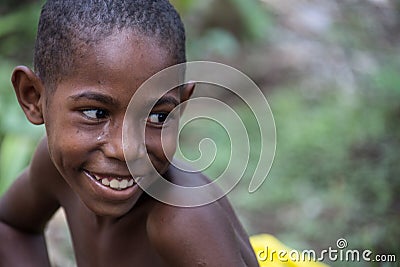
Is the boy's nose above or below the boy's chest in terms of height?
above

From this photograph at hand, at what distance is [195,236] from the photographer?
4.48 feet

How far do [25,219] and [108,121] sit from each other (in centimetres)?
72

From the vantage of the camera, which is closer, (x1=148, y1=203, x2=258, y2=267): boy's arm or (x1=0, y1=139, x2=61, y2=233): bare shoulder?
(x1=148, y1=203, x2=258, y2=267): boy's arm

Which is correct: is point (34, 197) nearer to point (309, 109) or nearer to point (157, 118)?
point (157, 118)

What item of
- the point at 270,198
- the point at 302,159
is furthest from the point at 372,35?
the point at 270,198

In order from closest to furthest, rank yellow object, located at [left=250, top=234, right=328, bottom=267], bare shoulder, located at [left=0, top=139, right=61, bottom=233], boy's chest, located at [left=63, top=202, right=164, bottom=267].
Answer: boy's chest, located at [left=63, top=202, right=164, bottom=267], bare shoulder, located at [left=0, top=139, right=61, bottom=233], yellow object, located at [left=250, top=234, right=328, bottom=267]

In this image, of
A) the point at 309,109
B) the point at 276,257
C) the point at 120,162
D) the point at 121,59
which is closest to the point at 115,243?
the point at 120,162

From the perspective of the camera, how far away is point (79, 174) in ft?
4.50

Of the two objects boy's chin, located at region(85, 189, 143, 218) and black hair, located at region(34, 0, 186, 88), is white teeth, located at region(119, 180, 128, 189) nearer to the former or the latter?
boy's chin, located at region(85, 189, 143, 218)

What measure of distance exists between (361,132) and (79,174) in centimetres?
236

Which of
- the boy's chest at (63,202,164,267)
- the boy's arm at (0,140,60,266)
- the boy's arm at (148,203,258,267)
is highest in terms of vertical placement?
the boy's arm at (148,203,258,267)

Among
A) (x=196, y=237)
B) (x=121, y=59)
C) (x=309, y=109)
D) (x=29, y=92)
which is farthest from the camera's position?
(x=309, y=109)

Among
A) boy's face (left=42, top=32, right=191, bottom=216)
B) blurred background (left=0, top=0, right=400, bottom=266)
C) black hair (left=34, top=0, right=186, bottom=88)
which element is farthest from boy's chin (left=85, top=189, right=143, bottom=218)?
blurred background (left=0, top=0, right=400, bottom=266)

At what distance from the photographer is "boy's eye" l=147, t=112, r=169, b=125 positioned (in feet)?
4.33
